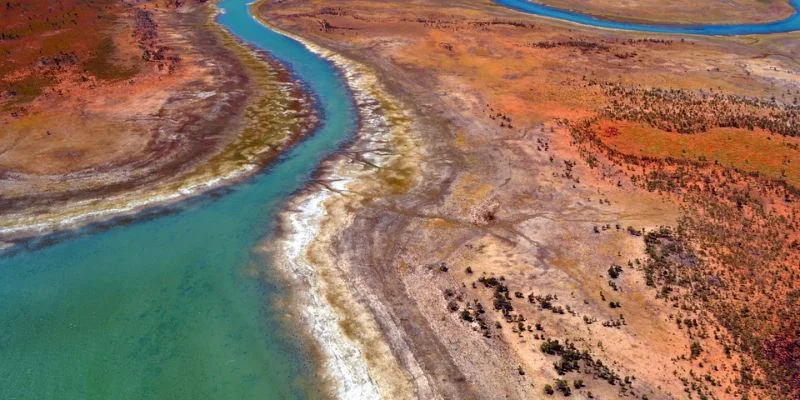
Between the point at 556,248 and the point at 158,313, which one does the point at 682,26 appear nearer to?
the point at 556,248

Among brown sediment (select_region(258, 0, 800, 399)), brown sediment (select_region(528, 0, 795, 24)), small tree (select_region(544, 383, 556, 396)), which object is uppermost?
brown sediment (select_region(528, 0, 795, 24))

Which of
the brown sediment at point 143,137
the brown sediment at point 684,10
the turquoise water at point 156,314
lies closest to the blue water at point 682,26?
the brown sediment at point 684,10

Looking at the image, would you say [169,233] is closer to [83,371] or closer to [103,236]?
[103,236]

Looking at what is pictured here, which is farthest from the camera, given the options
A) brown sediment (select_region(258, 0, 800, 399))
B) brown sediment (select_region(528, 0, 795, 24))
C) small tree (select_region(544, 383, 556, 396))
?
brown sediment (select_region(528, 0, 795, 24))

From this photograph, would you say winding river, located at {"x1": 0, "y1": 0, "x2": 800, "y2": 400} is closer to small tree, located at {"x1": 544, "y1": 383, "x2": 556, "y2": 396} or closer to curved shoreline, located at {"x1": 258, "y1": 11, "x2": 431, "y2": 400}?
curved shoreline, located at {"x1": 258, "y1": 11, "x2": 431, "y2": 400}

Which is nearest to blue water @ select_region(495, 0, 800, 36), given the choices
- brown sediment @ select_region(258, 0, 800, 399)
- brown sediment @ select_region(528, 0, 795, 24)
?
brown sediment @ select_region(528, 0, 795, 24)

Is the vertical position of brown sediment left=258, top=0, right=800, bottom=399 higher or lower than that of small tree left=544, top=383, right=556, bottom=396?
higher

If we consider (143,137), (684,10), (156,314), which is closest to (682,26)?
(684,10)
